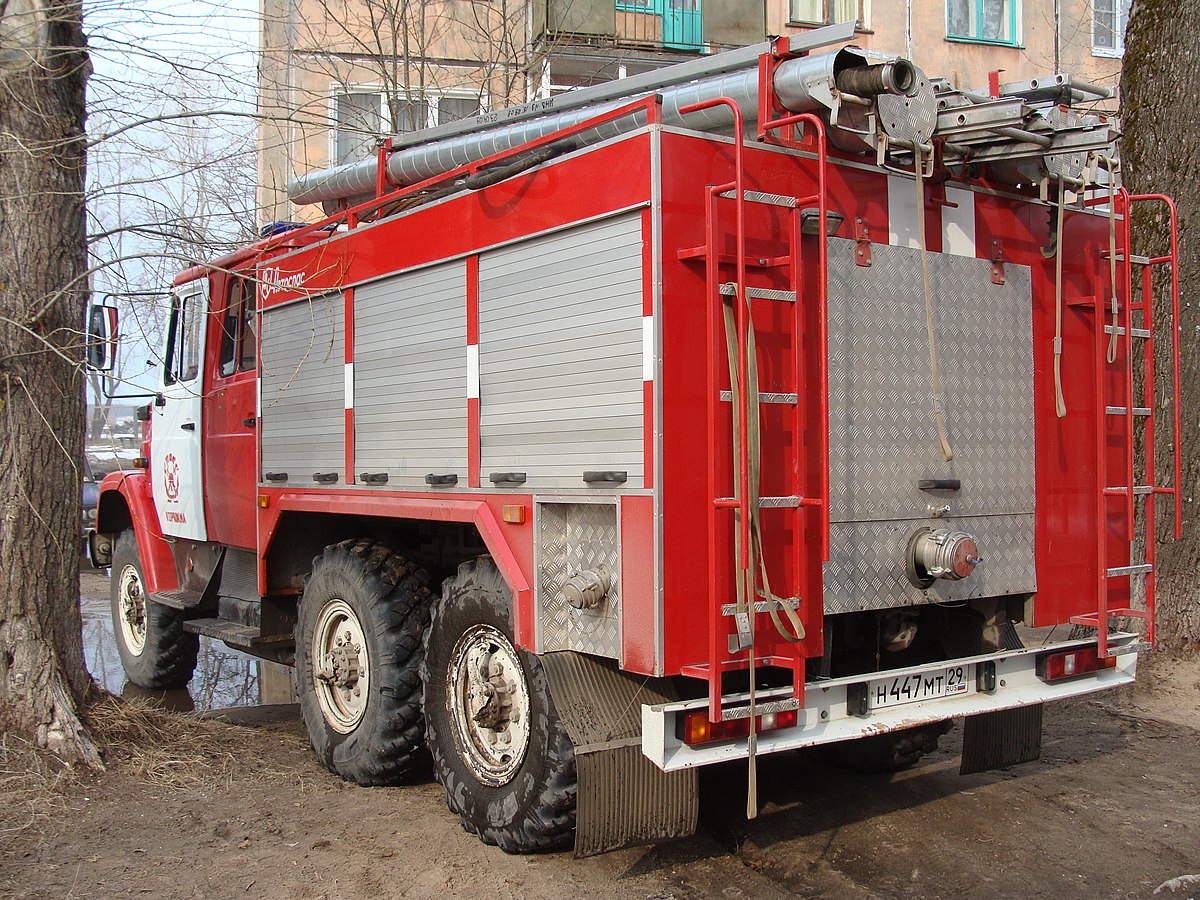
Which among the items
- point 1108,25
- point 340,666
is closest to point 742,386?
point 340,666

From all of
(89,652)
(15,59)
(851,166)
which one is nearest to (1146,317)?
(851,166)

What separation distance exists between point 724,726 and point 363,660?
2.70 m

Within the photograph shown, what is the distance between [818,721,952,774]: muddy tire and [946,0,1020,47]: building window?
17.1 metres

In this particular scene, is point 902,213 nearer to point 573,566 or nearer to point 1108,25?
point 573,566

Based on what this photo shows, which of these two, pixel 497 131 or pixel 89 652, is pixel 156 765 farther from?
pixel 89 652

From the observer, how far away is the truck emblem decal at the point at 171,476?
866cm

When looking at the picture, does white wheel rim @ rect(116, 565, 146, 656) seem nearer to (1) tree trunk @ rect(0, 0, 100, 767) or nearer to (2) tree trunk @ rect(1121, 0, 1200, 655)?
(1) tree trunk @ rect(0, 0, 100, 767)

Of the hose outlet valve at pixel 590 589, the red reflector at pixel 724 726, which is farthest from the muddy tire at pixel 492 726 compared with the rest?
the red reflector at pixel 724 726

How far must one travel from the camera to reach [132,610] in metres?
9.59

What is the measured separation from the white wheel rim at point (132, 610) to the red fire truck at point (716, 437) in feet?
11.2

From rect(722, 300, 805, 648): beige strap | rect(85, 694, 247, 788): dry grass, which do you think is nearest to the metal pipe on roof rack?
rect(722, 300, 805, 648): beige strap

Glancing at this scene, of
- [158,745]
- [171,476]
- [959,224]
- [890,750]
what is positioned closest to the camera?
[959,224]

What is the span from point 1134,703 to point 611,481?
16.9 feet

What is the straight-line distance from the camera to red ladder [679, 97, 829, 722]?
4125 mm
